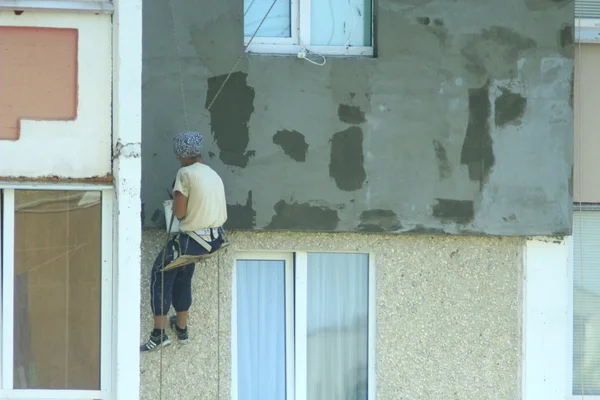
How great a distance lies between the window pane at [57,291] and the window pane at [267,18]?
6.57 ft

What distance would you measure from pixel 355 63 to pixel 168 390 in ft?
9.67

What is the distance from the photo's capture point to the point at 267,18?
9.53 meters

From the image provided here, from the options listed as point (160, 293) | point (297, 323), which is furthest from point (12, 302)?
point (297, 323)

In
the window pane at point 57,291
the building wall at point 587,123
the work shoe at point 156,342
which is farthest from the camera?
the building wall at point 587,123

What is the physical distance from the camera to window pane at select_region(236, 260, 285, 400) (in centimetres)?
938

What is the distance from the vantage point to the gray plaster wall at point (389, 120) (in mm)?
9211

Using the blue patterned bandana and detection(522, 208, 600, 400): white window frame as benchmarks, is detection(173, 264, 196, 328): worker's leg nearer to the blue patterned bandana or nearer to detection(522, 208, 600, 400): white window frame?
the blue patterned bandana

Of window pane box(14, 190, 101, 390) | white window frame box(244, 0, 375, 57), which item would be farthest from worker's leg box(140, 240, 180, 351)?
white window frame box(244, 0, 375, 57)

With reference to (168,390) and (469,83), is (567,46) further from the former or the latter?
(168,390)

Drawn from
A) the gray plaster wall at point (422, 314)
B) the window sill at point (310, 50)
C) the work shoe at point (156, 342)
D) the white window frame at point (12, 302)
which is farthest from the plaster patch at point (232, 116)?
the work shoe at point (156, 342)

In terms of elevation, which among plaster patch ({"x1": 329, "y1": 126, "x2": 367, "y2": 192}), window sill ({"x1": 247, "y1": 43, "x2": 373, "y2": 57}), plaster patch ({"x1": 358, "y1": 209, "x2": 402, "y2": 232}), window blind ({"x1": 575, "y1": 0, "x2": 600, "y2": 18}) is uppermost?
window blind ({"x1": 575, "y1": 0, "x2": 600, "y2": 18})

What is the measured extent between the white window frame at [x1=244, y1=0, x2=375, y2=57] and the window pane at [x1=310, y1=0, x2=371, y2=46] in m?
0.07

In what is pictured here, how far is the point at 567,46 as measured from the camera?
9438 millimetres

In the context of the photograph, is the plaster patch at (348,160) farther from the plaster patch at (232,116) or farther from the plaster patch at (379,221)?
the plaster patch at (232,116)
